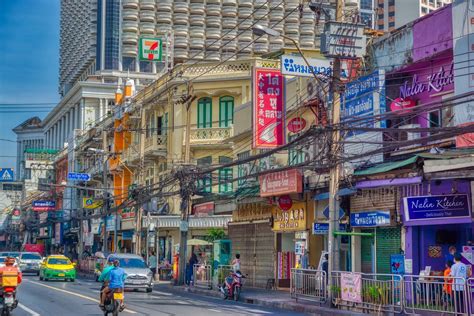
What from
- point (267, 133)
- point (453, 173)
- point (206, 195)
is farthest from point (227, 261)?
point (453, 173)

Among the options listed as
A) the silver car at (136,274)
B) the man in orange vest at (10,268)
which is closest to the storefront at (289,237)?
the silver car at (136,274)

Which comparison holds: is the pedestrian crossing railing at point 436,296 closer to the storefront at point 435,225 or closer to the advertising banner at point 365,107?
the storefront at point 435,225

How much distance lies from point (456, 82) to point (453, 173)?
12.1 feet

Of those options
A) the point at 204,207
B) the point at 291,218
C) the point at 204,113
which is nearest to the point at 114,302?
the point at 291,218

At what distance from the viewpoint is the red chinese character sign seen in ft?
111

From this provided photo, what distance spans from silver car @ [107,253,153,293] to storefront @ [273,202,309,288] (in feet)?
19.0

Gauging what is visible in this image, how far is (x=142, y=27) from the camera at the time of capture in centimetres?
11000

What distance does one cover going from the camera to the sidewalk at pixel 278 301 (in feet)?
82.0

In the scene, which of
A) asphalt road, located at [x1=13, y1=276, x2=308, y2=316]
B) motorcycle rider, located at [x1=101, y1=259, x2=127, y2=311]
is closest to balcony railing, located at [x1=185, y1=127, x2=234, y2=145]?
asphalt road, located at [x1=13, y1=276, x2=308, y2=316]

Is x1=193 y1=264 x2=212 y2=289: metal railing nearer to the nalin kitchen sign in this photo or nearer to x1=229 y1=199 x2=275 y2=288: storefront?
x1=229 y1=199 x2=275 y2=288: storefront

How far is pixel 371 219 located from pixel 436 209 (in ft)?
12.5

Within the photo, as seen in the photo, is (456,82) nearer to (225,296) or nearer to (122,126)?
(225,296)

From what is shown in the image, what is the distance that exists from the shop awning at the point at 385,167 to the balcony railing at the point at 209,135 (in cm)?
2369

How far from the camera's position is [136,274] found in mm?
A: 35906
